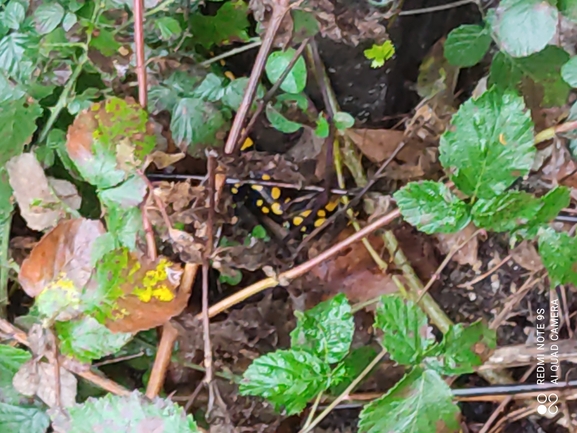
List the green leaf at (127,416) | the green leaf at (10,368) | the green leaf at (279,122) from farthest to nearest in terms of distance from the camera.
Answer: the green leaf at (279,122) < the green leaf at (10,368) < the green leaf at (127,416)

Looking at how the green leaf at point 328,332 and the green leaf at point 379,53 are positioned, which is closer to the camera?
the green leaf at point 328,332

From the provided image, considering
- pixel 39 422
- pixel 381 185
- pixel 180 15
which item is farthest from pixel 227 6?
pixel 39 422

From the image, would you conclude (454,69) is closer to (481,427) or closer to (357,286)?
(357,286)

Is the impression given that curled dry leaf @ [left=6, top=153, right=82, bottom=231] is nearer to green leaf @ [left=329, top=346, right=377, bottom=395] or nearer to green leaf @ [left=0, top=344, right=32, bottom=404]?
green leaf @ [left=0, top=344, right=32, bottom=404]

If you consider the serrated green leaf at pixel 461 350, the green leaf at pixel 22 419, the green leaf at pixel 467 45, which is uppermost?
the green leaf at pixel 467 45

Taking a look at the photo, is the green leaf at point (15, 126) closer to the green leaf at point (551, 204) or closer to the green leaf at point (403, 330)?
the green leaf at point (403, 330)

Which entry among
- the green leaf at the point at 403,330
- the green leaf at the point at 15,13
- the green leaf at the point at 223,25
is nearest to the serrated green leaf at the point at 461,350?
the green leaf at the point at 403,330

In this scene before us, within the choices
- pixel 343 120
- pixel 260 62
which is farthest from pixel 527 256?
pixel 260 62

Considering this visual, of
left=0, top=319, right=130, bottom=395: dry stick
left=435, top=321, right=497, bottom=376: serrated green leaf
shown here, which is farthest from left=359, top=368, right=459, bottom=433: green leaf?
left=0, top=319, right=130, bottom=395: dry stick

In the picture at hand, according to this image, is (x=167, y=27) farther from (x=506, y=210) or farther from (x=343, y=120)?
(x=506, y=210)
